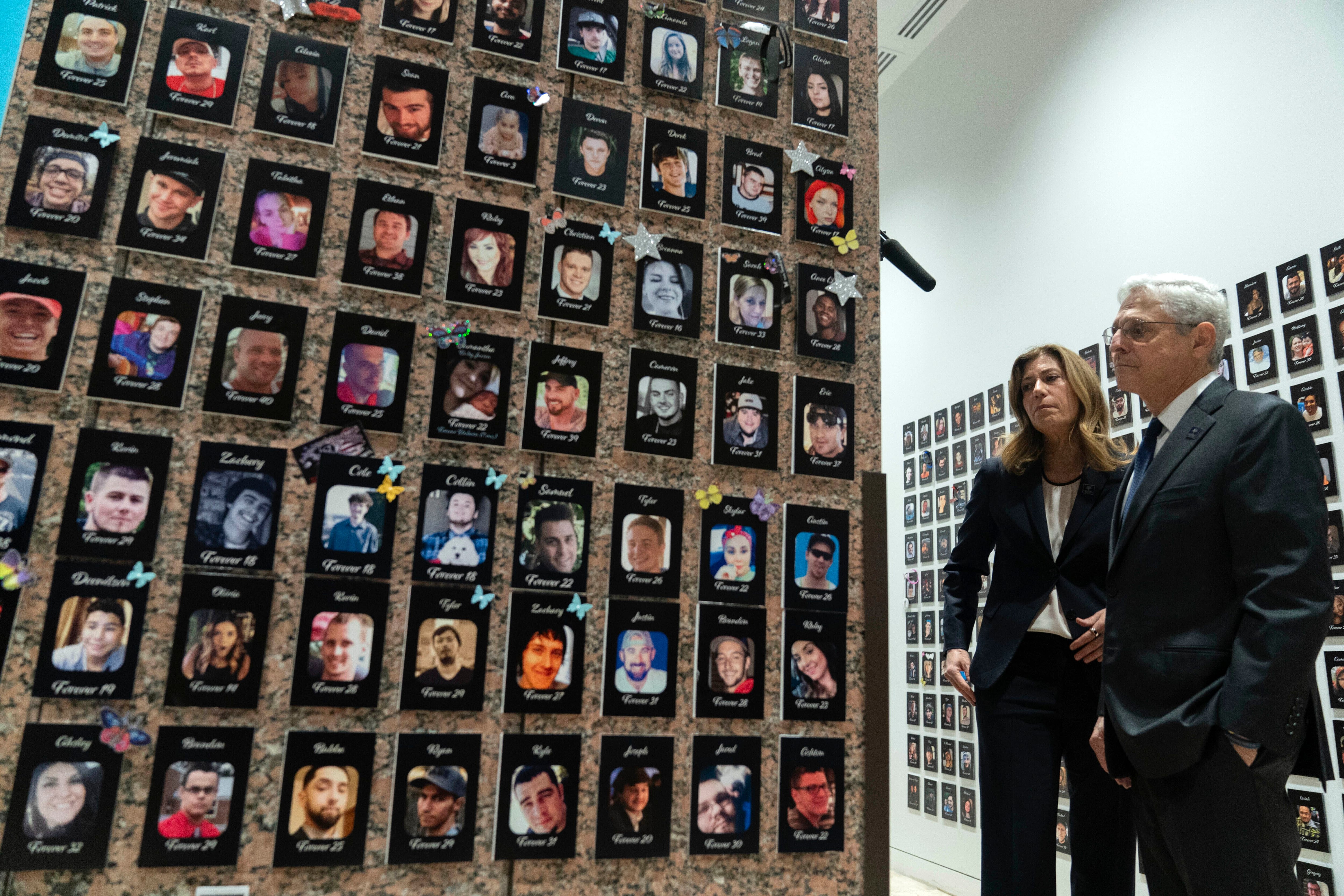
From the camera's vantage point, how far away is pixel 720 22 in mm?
1900

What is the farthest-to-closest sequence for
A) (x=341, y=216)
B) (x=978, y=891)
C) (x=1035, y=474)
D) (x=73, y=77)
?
(x=978, y=891) → (x=1035, y=474) → (x=341, y=216) → (x=73, y=77)

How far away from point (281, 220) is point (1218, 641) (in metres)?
1.84

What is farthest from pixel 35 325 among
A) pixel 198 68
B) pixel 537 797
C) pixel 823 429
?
pixel 823 429

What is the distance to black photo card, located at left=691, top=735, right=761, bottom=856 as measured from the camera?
157 centimetres

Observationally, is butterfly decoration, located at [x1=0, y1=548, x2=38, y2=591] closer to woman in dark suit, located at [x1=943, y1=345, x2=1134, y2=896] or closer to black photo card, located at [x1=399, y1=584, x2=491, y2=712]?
black photo card, located at [x1=399, y1=584, x2=491, y2=712]

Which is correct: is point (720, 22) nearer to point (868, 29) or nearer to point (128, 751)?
point (868, 29)

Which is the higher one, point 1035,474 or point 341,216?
point 341,216

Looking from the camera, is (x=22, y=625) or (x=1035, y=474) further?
(x=1035, y=474)

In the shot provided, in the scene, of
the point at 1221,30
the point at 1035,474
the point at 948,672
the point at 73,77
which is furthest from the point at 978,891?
the point at 73,77

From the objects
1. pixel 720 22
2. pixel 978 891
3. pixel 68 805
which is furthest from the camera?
A: pixel 978 891

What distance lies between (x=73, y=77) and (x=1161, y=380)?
7.18ft

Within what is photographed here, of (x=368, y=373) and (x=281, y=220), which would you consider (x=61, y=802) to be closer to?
(x=368, y=373)

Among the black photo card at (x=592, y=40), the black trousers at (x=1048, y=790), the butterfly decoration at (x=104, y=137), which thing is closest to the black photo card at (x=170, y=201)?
the butterfly decoration at (x=104, y=137)

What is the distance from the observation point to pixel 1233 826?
4.94ft
